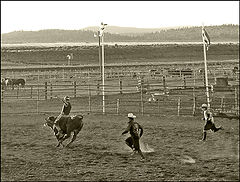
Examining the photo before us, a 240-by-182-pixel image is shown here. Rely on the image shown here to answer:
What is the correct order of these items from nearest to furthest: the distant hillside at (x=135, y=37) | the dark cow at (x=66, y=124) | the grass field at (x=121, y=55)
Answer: the dark cow at (x=66, y=124), the grass field at (x=121, y=55), the distant hillside at (x=135, y=37)

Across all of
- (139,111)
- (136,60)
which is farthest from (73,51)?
(139,111)

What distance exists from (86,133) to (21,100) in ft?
33.3

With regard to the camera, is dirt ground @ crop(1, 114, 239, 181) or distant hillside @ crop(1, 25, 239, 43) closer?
dirt ground @ crop(1, 114, 239, 181)

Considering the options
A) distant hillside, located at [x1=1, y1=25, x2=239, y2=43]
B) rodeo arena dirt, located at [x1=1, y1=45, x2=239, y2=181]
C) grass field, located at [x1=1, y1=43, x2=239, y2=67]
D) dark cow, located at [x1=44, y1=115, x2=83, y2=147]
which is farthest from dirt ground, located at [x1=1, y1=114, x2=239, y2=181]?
distant hillside, located at [x1=1, y1=25, x2=239, y2=43]

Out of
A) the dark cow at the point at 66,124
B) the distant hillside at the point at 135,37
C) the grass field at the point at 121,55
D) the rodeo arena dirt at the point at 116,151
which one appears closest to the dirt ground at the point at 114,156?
the rodeo arena dirt at the point at 116,151

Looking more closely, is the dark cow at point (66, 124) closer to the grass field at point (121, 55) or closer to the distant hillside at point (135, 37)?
the grass field at point (121, 55)

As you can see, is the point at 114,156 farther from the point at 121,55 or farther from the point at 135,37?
the point at 135,37

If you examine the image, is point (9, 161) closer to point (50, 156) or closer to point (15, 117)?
point (50, 156)

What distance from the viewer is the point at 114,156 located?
485 inches

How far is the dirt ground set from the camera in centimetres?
1118

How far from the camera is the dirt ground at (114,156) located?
11.2m

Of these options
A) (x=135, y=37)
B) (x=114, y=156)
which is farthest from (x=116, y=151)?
(x=135, y=37)

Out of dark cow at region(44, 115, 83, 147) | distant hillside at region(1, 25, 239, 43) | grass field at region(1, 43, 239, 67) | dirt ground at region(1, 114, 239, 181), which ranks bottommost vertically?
dirt ground at region(1, 114, 239, 181)

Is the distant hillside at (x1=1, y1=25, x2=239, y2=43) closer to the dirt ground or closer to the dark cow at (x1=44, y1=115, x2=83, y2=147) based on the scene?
the dirt ground
